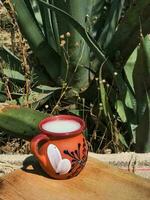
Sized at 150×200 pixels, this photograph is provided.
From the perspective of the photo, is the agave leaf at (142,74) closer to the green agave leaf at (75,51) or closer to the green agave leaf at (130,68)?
the green agave leaf at (130,68)

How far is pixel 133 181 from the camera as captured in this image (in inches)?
68.4

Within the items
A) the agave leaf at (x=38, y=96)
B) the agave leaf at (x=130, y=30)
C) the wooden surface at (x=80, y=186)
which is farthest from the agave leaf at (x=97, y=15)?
the wooden surface at (x=80, y=186)

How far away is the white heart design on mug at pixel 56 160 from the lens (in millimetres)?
1683

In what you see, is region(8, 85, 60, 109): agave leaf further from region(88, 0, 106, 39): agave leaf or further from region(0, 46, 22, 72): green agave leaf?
region(88, 0, 106, 39): agave leaf

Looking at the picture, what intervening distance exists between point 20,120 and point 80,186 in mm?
→ 595

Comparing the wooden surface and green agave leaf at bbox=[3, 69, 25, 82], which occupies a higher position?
green agave leaf at bbox=[3, 69, 25, 82]

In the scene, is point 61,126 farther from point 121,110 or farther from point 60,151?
point 121,110

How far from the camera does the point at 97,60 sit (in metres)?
2.72

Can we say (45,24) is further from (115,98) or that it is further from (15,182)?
(15,182)

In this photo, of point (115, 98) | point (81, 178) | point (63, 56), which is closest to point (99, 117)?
point (115, 98)

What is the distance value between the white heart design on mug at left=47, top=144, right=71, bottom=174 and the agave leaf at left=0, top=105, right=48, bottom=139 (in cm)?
52

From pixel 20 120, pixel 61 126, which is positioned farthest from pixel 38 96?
pixel 61 126

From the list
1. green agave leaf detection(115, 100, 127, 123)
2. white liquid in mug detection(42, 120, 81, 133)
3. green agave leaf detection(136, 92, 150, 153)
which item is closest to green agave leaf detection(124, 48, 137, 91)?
green agave leaf detection(115, 100, 127, 123)

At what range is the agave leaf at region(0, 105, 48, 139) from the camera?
219 centimetres
